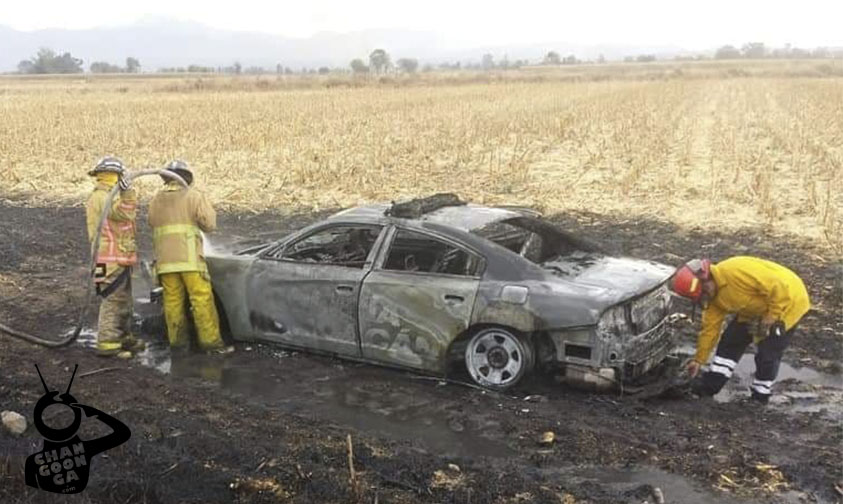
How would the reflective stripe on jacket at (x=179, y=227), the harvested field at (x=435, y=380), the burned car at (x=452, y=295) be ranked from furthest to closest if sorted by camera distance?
1. the reflective stripe on jacket at (x=179, y=227)
2. the burned car at (x=452, y=295)
3. the harvested field at (x=435, y=380)

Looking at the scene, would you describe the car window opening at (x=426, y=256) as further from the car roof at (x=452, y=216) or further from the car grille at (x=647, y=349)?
the car grille at (x=647, y=349)

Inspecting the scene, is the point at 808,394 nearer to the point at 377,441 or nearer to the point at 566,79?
the point at 377,441

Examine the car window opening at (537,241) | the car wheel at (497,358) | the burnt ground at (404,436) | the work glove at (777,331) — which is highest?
the car window opening at (537,241)

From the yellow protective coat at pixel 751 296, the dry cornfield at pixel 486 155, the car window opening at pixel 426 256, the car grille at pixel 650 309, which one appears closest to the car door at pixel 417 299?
the car window opening at pixel 426 256

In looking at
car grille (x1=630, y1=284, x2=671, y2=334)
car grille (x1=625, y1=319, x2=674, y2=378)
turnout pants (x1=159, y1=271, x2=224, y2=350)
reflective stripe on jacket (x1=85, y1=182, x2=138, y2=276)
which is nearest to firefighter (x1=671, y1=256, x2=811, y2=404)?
car grille (x1=630, y1=284, x2=671, y2=334)

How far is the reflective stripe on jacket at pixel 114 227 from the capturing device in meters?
7.38

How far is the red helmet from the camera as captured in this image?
621 cm

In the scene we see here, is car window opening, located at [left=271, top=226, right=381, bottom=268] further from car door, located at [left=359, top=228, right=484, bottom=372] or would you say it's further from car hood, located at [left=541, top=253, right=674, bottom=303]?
car hood, located at [left=541, top=253, right=674, bottom=303]

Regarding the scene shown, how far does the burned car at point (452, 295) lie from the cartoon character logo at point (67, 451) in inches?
72.0

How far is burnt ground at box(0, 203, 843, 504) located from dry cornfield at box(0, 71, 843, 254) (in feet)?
18.6

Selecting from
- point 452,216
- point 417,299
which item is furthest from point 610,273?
point 417,299

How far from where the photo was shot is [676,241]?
449 inches

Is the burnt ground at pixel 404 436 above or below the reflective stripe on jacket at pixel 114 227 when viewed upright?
below

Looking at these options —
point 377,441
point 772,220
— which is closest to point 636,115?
point 772,220
